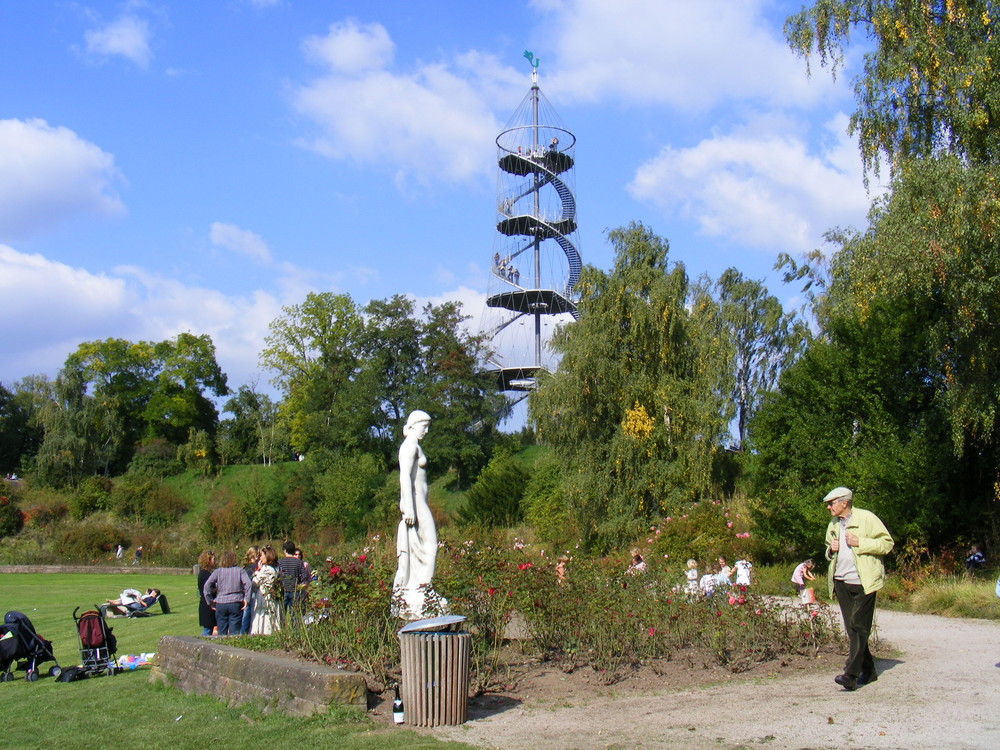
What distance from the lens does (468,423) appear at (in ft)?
193

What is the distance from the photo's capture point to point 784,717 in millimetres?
7461

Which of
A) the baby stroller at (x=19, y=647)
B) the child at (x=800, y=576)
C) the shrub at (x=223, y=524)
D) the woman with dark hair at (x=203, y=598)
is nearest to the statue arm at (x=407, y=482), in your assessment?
the woman with dark hair at (x=203, y=598)

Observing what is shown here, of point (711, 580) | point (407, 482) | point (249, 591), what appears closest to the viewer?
point (407, 482)

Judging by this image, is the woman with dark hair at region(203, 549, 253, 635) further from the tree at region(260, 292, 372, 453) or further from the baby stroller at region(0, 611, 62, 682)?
the tree at region(260, 292, 372, 453)

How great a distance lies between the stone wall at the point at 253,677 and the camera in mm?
7848

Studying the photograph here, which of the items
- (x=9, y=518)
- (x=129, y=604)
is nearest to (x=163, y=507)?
(x=9, y=518)

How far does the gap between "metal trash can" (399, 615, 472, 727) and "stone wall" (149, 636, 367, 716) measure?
0.63 m

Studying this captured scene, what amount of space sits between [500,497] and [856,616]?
121 feet

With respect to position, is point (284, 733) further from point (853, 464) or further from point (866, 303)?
point (866, 303)

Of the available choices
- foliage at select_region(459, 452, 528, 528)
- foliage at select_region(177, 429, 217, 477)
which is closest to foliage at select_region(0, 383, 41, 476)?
foliage at select_region(177, 429, 217, 477)

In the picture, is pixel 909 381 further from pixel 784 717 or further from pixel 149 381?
pixel 149 381

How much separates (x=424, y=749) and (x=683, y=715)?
7.63ft

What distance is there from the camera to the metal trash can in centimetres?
737

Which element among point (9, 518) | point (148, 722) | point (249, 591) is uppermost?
point (9, 518)
